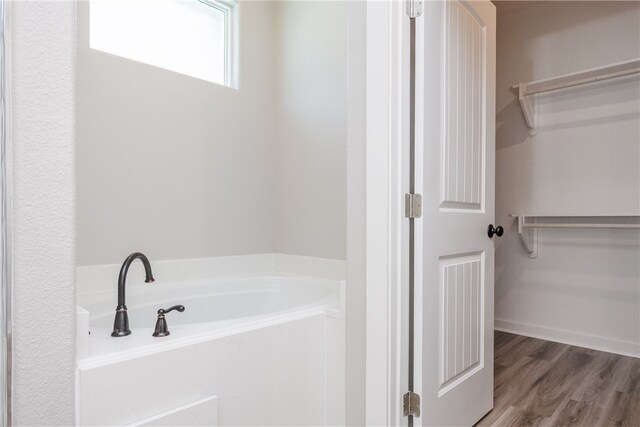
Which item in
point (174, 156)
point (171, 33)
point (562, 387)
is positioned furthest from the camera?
point (171, 33)

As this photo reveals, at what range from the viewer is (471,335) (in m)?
1.76

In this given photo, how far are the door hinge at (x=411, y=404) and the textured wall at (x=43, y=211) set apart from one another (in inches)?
42.0

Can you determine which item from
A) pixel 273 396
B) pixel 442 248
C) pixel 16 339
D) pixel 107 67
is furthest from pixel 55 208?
pixel 107 67

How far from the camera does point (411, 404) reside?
1.44m

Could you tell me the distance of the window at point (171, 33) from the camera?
2150mm

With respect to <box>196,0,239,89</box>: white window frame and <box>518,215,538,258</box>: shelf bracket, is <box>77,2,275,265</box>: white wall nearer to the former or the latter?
<box>196,0,239,89</box>: white window frame

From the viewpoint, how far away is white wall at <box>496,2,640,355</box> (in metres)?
2.67

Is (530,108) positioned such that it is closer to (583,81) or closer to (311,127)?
(583,81)

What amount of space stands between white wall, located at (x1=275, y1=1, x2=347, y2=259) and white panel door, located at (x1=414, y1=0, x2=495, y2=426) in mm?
899

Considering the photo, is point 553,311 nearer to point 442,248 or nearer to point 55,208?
point 442,248

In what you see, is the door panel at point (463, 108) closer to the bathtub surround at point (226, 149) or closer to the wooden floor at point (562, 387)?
the bathtub surround at point (226, 149)

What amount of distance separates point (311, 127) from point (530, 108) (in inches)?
68.1

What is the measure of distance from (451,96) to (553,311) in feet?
7.36

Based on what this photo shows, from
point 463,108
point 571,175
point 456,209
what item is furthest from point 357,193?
point 571,175
